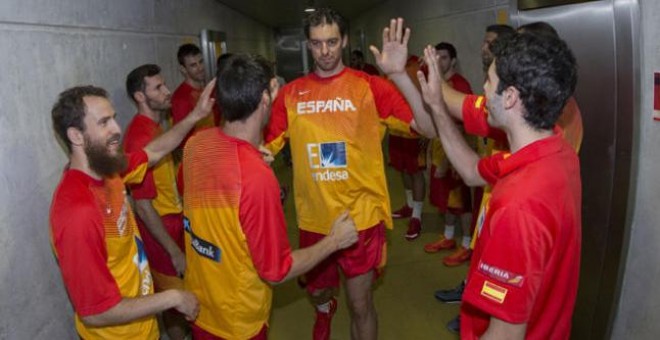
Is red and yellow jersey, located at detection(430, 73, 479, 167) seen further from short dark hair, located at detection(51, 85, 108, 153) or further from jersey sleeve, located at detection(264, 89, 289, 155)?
short dark hair, located at detection(51, 85, 108, 153)

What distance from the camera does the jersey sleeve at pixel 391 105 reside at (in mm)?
2494

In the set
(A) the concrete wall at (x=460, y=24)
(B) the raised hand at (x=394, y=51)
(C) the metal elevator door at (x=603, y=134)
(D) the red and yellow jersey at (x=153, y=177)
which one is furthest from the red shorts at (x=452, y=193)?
(D) the red and yellow jersey at (x=153, y=177)

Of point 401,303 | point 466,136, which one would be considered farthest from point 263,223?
point 466,136

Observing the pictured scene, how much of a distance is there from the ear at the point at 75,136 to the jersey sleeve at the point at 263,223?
66 centimetres

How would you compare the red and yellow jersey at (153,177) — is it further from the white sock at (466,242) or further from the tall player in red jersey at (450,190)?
the white sock at (466,242)

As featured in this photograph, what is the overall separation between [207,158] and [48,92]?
913mm

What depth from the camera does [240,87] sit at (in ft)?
5.92

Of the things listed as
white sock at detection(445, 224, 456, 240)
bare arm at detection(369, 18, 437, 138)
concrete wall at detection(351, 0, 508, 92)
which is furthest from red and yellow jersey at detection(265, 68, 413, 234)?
concrete wall at detection(351, 0, 508, 92)

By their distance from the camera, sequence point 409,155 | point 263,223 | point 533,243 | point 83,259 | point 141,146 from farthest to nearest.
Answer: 1. point 409,155
2. point 141,146
3. point 263,223
4. point 83,259
5. point 533,243

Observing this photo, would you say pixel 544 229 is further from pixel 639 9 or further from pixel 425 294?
pixel 425 294

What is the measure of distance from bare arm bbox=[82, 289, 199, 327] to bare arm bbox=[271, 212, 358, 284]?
39 cm

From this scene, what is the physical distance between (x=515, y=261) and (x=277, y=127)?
1.71 m

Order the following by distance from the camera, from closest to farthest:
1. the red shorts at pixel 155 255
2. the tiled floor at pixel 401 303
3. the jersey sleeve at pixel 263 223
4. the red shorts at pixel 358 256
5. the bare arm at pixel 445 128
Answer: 1. the jersey sleeve at pixel 263 223
2. the bare arm at pixel 445 128
3. the red shorts at pixel 358 256
4. the red shorts at pixel 155 255
5. the tiled floor at pixel 401 303

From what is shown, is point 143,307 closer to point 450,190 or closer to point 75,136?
point 75,136
